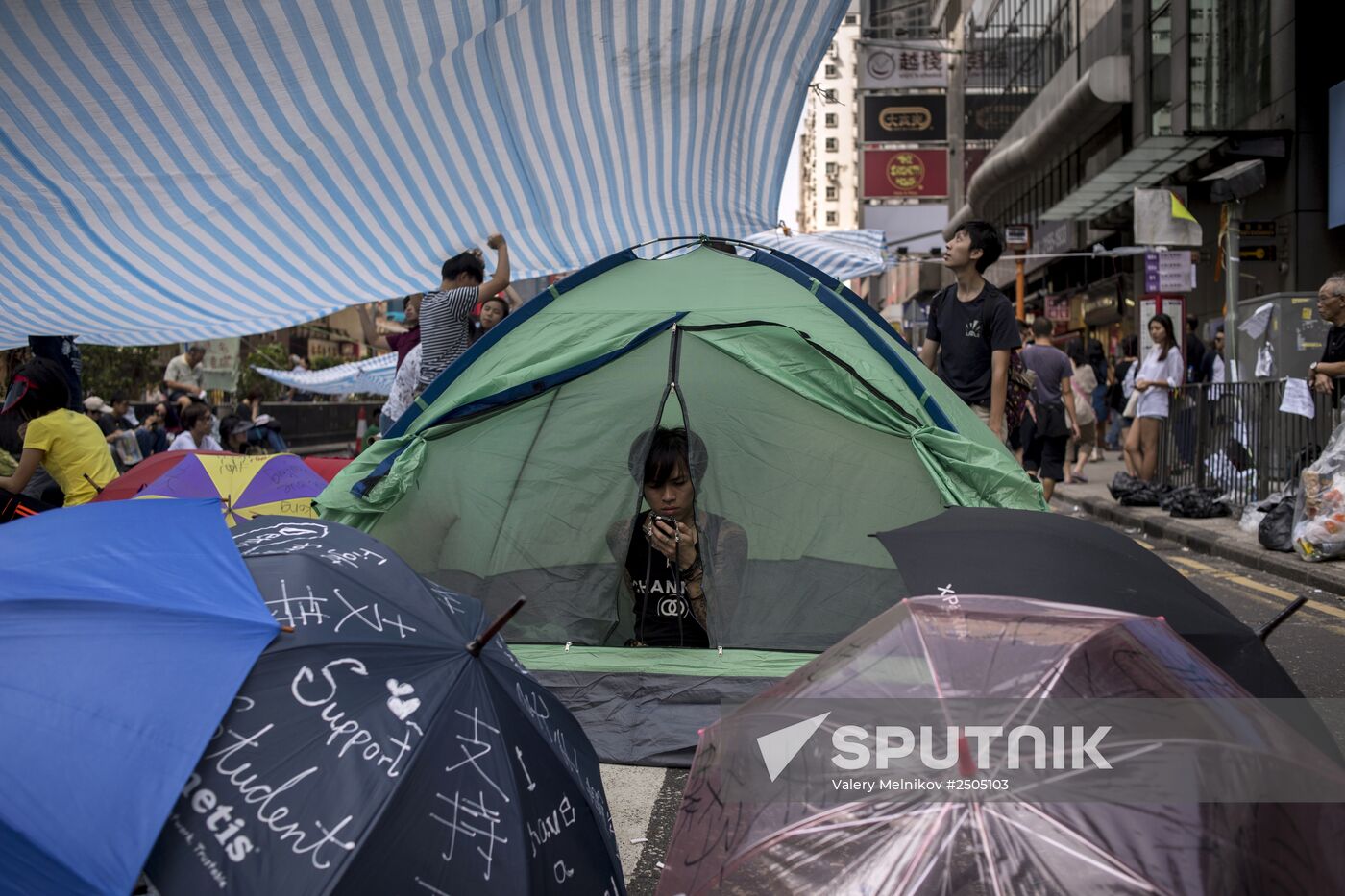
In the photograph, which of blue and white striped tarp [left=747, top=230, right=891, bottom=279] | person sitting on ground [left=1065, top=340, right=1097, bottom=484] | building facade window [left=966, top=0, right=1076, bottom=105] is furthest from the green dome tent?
building facade window [left=966, top=0, right=1076, bottom=105]

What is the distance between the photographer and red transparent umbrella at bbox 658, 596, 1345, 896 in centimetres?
147

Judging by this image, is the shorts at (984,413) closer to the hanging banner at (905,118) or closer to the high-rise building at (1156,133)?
the high-rise building at (1156,133)

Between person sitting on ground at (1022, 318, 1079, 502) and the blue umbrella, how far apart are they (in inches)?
356

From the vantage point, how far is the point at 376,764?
1.80 meters

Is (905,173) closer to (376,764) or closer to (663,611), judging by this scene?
(663,611)

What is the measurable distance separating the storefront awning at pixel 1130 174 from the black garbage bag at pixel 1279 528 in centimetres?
1121

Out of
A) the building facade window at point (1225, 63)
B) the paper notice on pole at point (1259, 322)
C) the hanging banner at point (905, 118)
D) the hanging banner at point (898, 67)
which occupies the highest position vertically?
the hanging banner at point (898, 67)

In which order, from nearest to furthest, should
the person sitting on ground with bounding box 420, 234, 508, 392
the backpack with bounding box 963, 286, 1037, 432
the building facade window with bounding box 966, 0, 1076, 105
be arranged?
the person sitting on ground with bounding box 420, 234, 508, 392
the backpack with bounding box 963, 286, 1037, 432
the building facade window with bounding box 966, 0, 1076, 105

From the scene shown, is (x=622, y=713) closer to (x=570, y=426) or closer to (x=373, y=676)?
(x=570, y=426)

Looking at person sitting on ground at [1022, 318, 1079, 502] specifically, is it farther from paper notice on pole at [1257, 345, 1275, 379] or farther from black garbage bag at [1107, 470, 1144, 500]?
paper notice on pole at [1257, 345, 1275, 379]

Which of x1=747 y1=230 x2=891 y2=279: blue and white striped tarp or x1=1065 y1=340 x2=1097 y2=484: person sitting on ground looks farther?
x1=1065 y1=340 x2=1097 y2=484: person sitting on ground

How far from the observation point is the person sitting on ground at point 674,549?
479cm

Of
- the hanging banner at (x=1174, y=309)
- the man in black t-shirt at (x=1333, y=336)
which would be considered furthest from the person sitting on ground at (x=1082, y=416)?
the man in black t-shirt at (x=1333, y=336)

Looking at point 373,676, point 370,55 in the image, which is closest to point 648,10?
point 370,55
